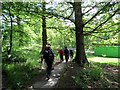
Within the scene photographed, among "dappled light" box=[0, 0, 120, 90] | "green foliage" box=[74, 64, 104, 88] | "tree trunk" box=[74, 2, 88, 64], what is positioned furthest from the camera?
"tree trunk" box=[74, 2, 88, 64]

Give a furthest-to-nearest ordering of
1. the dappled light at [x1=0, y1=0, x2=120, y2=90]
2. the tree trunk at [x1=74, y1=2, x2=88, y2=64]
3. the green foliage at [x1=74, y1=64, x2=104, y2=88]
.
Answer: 1. the tree trunk at [x1=74, y1=2, x2=88, y2=64]
2. the dappled light at [x1=0, y1=0, x2=120, y2=90]
3. the green foliage at [x1=74, y1=64, x2=104, y2=88]

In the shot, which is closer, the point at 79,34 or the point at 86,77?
the point at 86,77

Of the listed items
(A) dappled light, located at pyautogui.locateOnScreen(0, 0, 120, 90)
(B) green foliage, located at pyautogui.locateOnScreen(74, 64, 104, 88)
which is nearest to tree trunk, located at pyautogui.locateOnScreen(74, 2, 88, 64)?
(A) dappled light, located at pyautogui.locateOnScreen(0, 0, 120, 90)

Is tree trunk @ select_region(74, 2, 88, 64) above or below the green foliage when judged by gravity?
above

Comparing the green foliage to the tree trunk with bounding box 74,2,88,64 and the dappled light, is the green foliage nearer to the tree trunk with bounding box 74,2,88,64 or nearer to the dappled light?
the dappled light

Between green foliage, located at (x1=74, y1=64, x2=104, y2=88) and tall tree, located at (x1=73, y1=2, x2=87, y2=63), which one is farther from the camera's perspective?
tall tree, located at (x1=73, y1=2, x2=87, y2=63)

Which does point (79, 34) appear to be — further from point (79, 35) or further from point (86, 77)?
point (86, 77)

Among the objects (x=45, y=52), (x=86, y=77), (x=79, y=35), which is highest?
(x=79, y=35)

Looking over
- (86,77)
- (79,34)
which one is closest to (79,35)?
(79,34)

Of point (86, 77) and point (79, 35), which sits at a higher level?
point (79, 35)

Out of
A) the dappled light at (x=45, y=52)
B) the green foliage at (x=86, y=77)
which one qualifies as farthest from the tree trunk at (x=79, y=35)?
the green foliage at (x=86, y=77)

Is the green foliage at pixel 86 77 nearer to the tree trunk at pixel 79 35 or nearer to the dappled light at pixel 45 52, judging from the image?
the dappled light at pixel 45 52

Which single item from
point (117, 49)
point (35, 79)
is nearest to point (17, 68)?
point (35, 79)

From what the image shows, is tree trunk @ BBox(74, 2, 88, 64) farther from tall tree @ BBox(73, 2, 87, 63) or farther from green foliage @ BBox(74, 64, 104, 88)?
green foliage @ BBox(74, 64, 104, 88)
